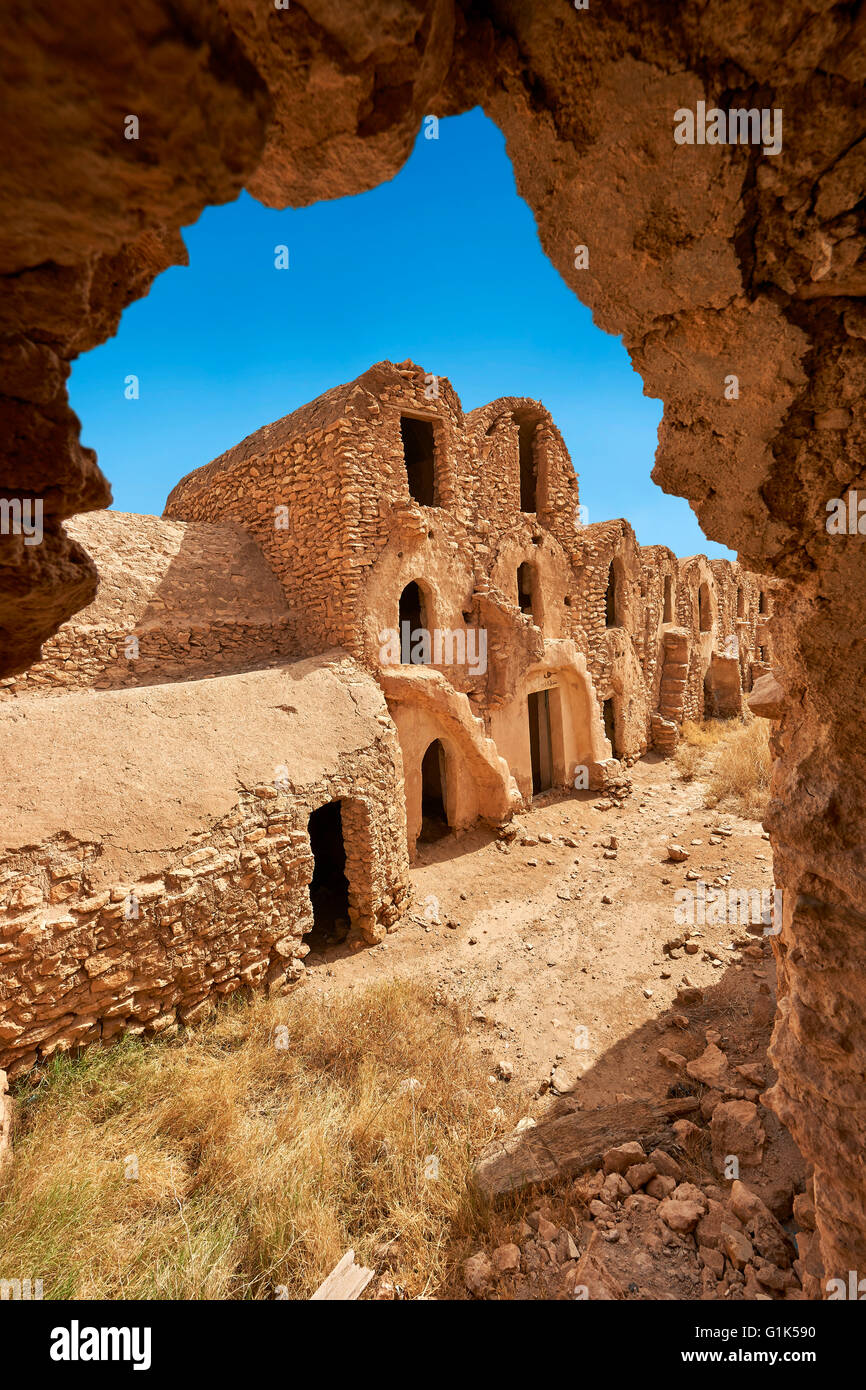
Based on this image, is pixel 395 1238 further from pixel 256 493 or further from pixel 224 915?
pixel 256 493

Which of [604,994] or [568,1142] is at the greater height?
[568,1142]

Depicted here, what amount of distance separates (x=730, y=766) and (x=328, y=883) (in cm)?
868

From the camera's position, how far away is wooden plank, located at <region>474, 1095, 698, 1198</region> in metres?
3.74

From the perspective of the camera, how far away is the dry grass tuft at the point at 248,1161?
10.6ft

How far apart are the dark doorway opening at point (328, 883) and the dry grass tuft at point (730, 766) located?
23.0ft

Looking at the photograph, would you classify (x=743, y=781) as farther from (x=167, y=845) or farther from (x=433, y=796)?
(x=167, y=845)

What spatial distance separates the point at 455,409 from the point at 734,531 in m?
9.08

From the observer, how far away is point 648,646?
16281 mm

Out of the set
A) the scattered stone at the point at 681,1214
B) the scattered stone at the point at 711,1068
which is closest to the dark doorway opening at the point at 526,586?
the scattered stone at the point at 711,1068

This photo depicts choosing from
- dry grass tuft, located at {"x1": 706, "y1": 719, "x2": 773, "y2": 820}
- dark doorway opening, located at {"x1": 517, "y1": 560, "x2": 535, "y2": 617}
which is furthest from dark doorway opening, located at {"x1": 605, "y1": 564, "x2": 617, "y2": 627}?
dry grass tuft, located at {"x1": 706, "y1": 719, "x2": 773, "y2": 820}

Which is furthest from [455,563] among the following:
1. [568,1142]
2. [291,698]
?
[568,1142]

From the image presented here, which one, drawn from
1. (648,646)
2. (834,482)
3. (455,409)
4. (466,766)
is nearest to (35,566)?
(834,482)

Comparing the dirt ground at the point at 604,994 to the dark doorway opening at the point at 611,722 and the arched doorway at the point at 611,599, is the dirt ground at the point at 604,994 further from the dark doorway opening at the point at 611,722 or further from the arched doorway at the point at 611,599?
the arched doorway at the point at 611,599

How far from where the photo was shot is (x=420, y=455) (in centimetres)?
1182
